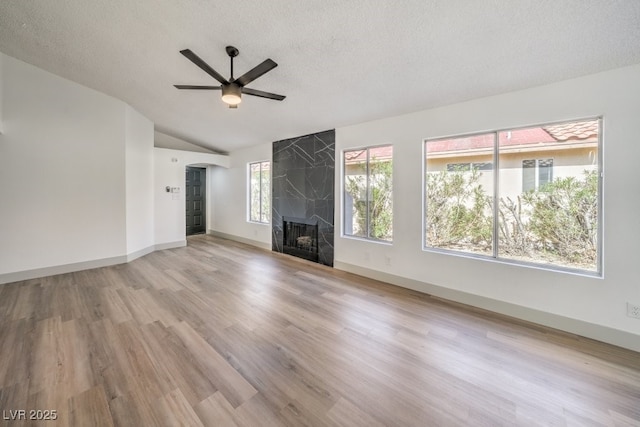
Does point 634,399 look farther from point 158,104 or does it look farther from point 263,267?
point 158,104

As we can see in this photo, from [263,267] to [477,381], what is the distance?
3684mm

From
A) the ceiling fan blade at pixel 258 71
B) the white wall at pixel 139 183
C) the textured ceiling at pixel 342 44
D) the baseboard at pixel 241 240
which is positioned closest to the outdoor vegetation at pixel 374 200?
the textured ceiling at pixel 342 44

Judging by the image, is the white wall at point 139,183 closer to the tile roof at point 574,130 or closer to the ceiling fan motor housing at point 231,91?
the ceiling fan motor housing at point 231,91

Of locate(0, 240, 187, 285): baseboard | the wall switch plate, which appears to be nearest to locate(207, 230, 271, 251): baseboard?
locate(0, 240, 187, 285): baseboard

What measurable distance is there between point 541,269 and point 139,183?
696 centimetres

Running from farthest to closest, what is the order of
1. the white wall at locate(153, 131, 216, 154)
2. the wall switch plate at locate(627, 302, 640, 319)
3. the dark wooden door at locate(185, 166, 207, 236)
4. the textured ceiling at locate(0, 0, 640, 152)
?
the dark wooden door at locate(185, 166, 207, 236) → the white wall at locate(153, 131, 216, 154) → the wall switch plate at locate(627, 302, 640, 319) → the textured ceiling at locate(0, 0, 640, 152)

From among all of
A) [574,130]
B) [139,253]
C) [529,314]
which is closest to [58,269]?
[139,253]

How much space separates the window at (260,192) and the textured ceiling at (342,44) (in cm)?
249

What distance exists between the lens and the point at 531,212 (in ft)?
9.55

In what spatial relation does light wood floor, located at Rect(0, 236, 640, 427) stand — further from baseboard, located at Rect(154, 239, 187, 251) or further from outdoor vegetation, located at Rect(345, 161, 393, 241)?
baseboard, located at Rect(154, 239, 187, 251)

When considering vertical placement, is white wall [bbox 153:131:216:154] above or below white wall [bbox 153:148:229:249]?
above

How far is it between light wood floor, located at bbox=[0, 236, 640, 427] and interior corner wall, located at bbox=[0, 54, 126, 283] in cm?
112

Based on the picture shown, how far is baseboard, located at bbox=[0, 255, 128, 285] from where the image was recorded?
3828mm

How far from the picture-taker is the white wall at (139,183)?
4.97 meters
